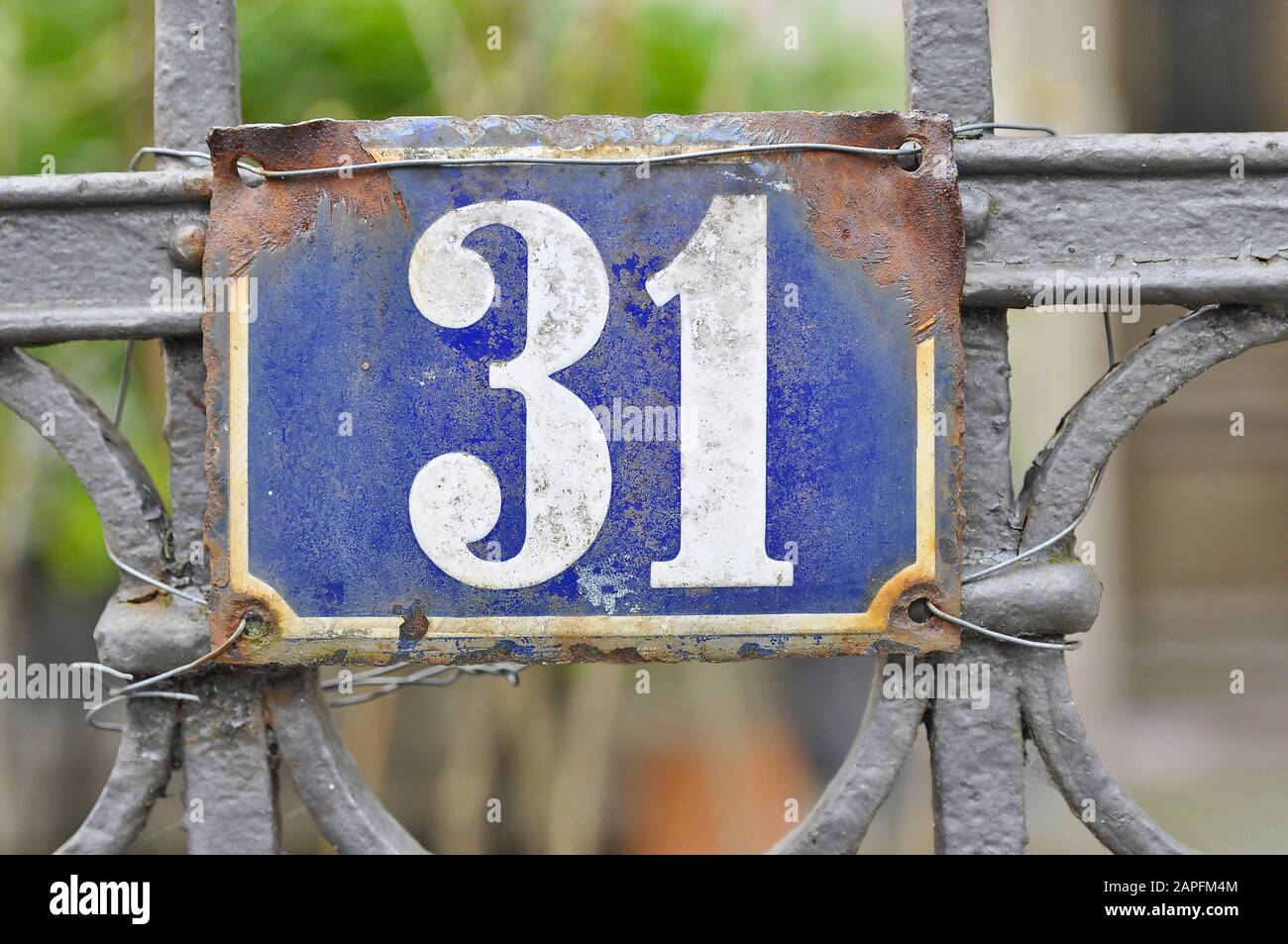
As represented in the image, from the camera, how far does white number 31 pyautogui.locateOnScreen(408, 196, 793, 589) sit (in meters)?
0.83

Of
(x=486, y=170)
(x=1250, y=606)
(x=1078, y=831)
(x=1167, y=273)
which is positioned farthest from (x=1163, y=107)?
(x=486, y=170)

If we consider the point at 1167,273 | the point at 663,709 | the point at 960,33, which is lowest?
the point at 663,709

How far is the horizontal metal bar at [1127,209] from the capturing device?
2.82ft

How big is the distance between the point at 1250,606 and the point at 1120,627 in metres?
0.37

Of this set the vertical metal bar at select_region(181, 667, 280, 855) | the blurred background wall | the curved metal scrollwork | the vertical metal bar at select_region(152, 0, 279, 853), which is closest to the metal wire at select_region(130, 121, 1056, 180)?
the vertical metal bar at select_region(152, 0, 279, 853)

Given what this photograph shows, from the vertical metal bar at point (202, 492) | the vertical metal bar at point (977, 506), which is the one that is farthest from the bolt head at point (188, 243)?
the vertical metal bar at point (977, 506)

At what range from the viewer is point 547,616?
84 cm

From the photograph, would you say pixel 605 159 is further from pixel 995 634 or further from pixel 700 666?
pixel 700 666

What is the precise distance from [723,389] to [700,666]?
149 centimetres

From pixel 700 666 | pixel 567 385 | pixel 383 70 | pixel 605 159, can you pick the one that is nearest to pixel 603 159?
pixel 605 159

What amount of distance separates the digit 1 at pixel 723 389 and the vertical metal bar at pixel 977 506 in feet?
0.61

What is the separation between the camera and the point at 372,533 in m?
0.84

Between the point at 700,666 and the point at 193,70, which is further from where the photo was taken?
the point at 700,666
